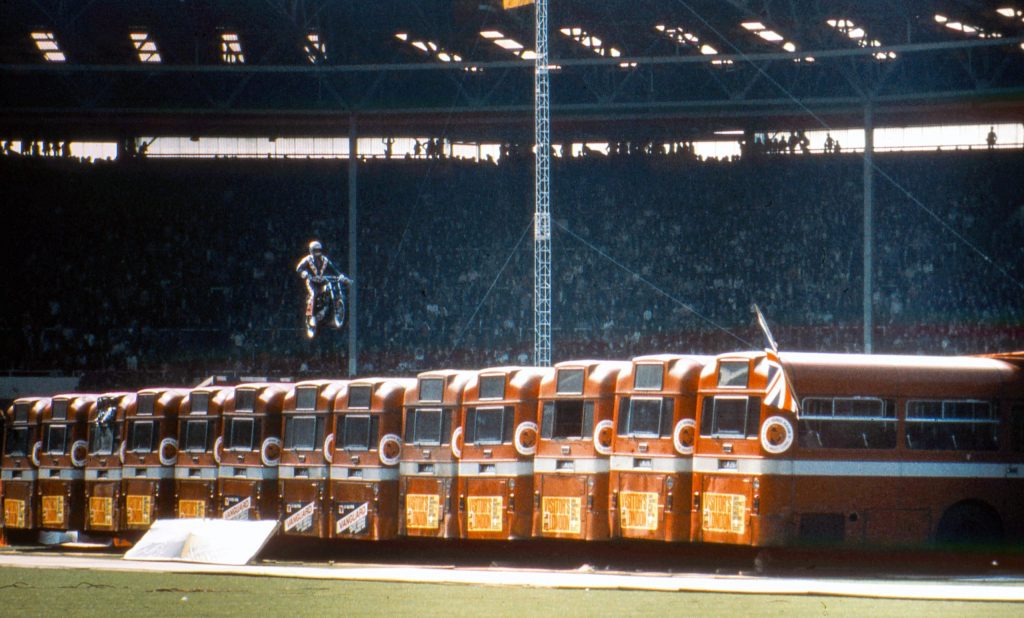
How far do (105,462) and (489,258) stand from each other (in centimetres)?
2132

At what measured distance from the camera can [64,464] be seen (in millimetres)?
29781

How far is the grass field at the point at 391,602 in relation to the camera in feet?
47.2

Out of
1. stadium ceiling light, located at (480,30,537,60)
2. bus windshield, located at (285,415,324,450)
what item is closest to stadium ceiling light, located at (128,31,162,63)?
stadium ceiling light, located at (480,30,537,60)

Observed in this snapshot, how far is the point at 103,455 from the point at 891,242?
2560cm

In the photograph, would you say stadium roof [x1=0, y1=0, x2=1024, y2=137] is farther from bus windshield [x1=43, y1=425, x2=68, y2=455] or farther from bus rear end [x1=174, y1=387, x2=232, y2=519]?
bus rear end [x1=174, y1=387, x2=232, y2=519]

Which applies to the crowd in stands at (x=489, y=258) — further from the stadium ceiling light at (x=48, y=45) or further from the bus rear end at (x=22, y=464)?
the bus rear end at (x=22, y=464)

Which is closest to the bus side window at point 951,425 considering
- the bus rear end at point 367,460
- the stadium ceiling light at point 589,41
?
the bus rear end at point 367,460

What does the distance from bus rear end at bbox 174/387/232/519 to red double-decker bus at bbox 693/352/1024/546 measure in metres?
10.1

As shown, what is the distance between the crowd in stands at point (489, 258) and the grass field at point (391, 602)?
25.7m

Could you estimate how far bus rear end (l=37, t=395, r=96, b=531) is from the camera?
29.6 m

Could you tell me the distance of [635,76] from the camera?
47.3 meters

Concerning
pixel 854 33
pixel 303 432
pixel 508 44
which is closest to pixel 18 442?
pixel 303 432

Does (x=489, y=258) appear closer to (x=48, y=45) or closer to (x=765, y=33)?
(x=765, y=33)

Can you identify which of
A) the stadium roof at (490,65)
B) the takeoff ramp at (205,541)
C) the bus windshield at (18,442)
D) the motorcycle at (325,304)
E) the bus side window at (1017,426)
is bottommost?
the takeoff ramp at (205,541)
